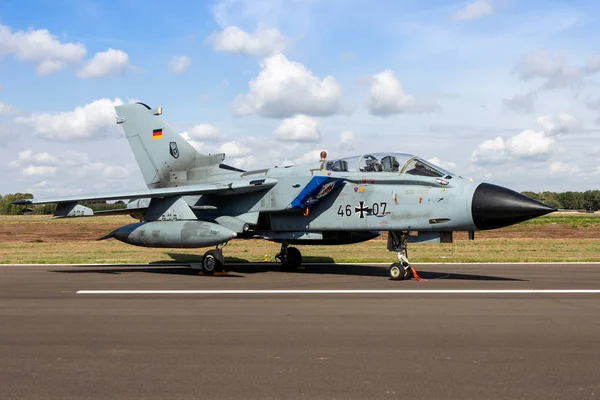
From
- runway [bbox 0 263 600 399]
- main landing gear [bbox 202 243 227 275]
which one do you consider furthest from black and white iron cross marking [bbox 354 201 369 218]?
main landing gear [bbox 202 243 227 275]

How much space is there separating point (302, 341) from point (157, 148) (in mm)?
14276

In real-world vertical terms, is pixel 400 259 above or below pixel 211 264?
above

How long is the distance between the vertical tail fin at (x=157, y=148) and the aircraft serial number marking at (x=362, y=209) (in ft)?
18.8

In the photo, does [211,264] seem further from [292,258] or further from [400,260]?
[400,260]

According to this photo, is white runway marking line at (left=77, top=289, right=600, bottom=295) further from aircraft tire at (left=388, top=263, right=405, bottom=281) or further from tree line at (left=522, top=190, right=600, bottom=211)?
tree line at (left=522, top=190, right=600, bottom=211)

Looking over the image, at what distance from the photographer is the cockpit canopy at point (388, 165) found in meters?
14.5

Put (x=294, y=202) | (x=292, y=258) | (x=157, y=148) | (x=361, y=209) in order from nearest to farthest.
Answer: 1. (x=361, y=209)
2. (x=294, y=202)
3. (x=292, y=258)
4. (x=157, y=148)

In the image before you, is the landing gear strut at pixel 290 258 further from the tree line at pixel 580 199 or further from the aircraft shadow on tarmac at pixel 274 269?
the tree line at pixel 580 199

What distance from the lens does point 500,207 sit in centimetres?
1300

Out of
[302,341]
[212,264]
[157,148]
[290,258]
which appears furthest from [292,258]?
[302,341]

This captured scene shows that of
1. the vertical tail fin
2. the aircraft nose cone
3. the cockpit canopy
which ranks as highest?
the vertical tail fin

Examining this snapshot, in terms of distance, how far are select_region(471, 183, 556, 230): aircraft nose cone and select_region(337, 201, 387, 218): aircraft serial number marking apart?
236 cm

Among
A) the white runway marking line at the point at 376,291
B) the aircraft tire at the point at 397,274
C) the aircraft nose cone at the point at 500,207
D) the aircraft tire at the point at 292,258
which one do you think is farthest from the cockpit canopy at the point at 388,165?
the aircraft tire at the point at 292,258

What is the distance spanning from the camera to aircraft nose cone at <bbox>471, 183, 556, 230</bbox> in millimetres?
12797
